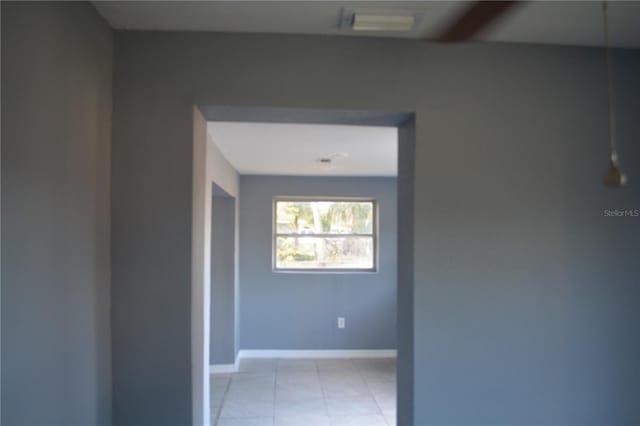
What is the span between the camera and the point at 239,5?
1527 mm

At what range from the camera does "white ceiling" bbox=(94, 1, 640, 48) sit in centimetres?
152

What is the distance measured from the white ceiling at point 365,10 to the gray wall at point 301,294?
3858 millimetres

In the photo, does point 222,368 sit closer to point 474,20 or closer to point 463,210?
point 463,210

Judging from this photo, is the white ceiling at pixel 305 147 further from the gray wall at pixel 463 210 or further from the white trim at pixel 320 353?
the white trim at pixel 320 353

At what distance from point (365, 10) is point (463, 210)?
91 cm

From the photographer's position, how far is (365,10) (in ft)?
5.04

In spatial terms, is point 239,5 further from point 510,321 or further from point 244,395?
point 244,395

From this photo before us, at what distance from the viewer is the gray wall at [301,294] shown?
18.2ft

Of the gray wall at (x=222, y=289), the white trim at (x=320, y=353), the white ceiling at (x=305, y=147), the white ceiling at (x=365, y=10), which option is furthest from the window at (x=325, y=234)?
the white ceiling at (x=365, y=10)

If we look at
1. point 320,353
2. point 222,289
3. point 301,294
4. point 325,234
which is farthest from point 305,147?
point 320,353

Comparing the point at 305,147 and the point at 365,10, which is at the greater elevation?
the point at 365,10

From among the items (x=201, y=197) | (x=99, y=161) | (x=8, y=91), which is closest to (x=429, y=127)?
(x=201, y=197)

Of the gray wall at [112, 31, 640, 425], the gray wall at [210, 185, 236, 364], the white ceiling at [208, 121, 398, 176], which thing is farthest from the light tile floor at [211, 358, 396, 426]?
the white ceiling at [208, 121, 398, 176]

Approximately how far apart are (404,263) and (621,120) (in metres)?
1.18
